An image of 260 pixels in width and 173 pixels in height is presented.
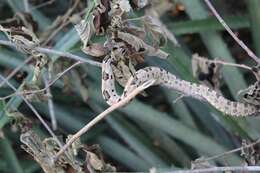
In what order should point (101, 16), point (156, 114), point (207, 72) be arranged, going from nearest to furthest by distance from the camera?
1. point (101, 16)
2. point (207, 72)
3. point (156, 114)

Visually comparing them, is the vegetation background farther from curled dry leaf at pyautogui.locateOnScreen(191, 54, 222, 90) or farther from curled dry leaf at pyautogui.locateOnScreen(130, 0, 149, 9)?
curled dry leaf at pyautogui.locateOnScreen(130, 0, 149, 9)

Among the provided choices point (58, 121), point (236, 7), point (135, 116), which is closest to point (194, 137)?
point (135, 116)

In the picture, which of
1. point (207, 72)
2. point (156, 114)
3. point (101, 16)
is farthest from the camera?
point (156, 114)

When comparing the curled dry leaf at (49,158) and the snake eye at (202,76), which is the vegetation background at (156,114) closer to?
the snake eye at (202,76)

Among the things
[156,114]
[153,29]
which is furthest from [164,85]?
[156,114]

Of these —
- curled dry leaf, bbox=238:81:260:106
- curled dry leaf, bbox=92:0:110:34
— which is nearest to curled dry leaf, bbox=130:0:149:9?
curled dry leaf, bbox=92:0:110:34

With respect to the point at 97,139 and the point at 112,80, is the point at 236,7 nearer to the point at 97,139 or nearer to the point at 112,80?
the point at 97,139

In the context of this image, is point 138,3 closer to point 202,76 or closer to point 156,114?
point 202,76
